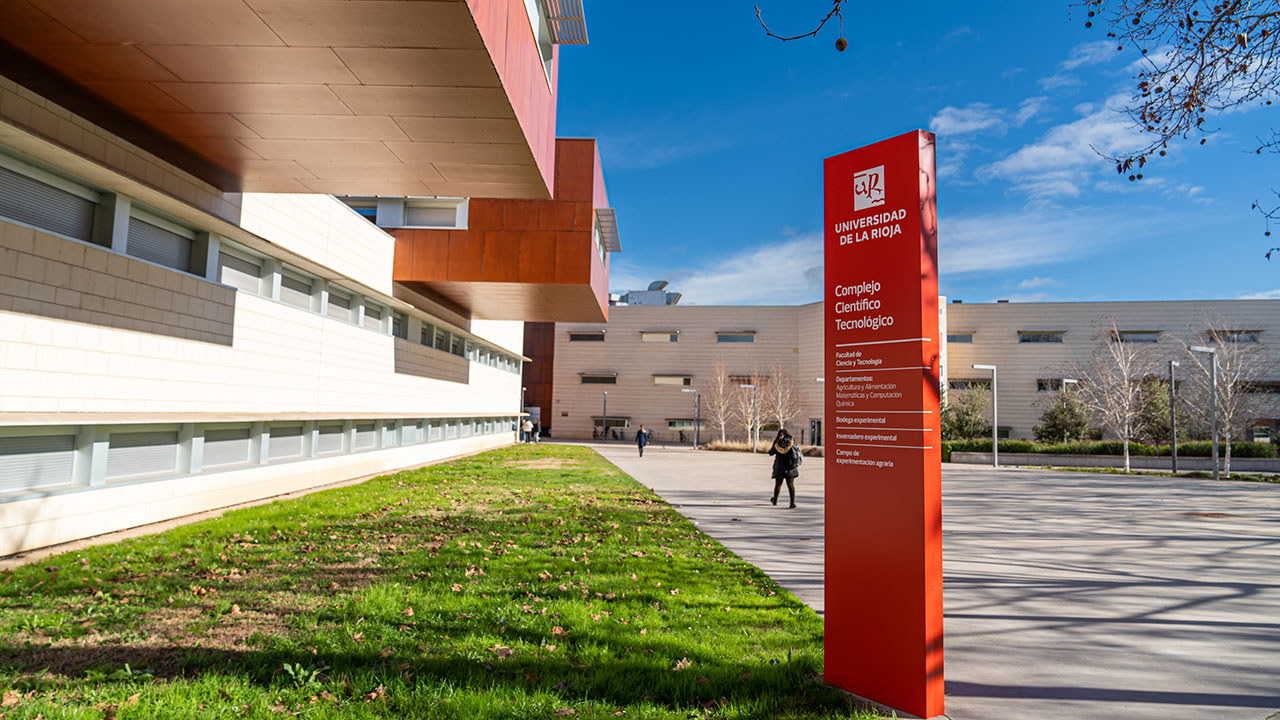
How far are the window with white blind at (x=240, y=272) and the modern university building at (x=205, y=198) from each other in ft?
0.13

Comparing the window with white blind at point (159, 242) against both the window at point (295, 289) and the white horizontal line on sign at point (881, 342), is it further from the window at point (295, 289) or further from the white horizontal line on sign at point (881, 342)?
the white horizontal line on sign at point (881, 342)

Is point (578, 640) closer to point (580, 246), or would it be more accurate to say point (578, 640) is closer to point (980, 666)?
point (980, 666)

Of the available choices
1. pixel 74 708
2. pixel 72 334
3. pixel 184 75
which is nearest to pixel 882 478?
pixel 74 708

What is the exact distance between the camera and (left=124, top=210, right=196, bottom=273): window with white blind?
991 cm

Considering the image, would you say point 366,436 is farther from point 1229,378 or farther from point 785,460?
point 1229,378

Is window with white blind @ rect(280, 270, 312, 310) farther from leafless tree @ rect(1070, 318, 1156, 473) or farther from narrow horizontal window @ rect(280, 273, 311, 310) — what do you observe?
leafless tree @ rect(1070, 318, 1156, 473)

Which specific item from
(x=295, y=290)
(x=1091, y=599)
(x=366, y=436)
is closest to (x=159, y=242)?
(x=295, y=290)

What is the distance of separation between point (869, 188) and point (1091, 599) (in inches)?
206

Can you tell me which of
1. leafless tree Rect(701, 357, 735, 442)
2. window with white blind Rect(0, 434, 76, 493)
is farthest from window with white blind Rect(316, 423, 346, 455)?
leafless tree Rect(701, 357, 735, 442)

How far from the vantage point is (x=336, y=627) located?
5070 mm

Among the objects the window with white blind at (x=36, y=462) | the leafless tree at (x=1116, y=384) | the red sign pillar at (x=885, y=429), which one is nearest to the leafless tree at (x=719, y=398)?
the leafless tree at (x=1116, y=384)

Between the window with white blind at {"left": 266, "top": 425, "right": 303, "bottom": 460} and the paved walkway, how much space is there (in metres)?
8.68

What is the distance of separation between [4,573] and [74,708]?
4310 mm

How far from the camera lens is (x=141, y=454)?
1008 centimetres
